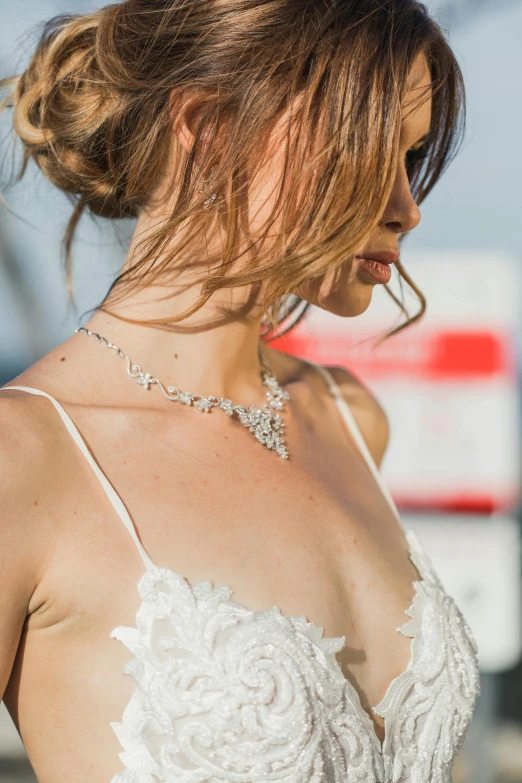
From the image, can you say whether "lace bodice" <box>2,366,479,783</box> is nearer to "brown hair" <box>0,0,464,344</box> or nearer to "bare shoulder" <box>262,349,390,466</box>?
"brown hair" <box>0,0,464,344</box>

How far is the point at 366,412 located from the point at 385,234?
21.1 inches

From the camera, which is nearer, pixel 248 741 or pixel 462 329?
pixel 248 741

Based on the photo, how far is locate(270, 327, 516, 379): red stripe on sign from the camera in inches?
106

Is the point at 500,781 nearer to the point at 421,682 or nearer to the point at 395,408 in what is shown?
the point at 395,408

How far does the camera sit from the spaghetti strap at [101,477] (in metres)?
1.13

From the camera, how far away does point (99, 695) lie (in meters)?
1.08

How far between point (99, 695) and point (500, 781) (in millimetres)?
3734

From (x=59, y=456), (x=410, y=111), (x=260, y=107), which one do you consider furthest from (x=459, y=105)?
(x=59, y=456)

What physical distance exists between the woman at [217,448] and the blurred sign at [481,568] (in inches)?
49.5

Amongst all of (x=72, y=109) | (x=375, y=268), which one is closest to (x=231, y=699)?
(x=375, y=268)

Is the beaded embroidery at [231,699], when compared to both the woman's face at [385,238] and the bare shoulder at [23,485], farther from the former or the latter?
the woman's face at [385,238]

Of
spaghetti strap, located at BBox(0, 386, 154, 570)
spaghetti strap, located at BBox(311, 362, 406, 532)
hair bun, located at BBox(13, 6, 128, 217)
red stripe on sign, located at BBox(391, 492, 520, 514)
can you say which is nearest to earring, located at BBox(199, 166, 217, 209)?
hair bun, located at BBox(13, 6, 128, 217)

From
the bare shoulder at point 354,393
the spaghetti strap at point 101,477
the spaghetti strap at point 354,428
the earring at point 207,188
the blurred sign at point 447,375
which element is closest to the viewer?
the spaghetti strap at point 101,477

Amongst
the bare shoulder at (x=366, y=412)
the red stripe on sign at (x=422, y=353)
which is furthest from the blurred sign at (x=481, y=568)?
the bare shoulder at (x=366, y=412)
